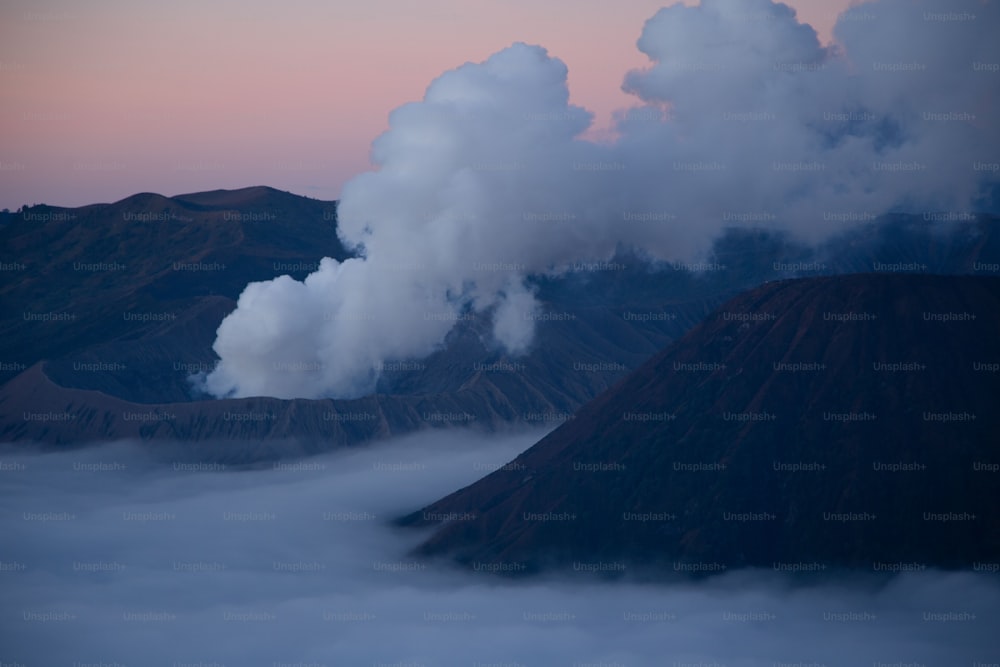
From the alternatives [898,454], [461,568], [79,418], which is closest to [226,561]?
[461,568]

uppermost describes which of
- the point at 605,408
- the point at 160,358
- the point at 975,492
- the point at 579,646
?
the point at 160,358

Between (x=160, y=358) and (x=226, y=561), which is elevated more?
(x=160, y=358)

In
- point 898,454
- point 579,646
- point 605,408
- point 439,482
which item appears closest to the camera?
point 579,646

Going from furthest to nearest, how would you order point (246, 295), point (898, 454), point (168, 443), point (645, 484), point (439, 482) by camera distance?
point (246, 295), point (168, 443), point (439, 482), point (645, 484), point (898, 454)

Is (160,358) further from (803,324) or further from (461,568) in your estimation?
(803,324)

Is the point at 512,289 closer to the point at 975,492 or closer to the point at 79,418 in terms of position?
the point at 79,418

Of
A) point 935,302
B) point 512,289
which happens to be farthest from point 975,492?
point 512,289

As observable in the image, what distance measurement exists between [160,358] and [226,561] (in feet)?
204

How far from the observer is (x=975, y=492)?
320 ft

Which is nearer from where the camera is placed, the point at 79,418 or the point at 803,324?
the point at 803,324

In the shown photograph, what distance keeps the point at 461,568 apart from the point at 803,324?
33.2 metres

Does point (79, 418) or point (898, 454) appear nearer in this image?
point (898, 454)

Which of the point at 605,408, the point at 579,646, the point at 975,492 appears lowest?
the point at 579,646

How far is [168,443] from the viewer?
15712cm
